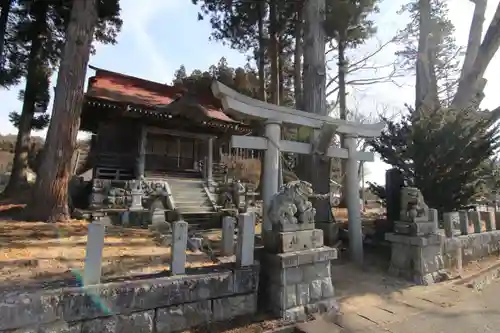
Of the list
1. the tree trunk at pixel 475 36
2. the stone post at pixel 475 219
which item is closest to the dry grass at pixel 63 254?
the stone post at pixel 475 219

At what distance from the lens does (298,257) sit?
379 cm

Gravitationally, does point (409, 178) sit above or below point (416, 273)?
above

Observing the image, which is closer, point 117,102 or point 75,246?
point 75,246

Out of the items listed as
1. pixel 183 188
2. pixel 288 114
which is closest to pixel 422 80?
pixel 288 114

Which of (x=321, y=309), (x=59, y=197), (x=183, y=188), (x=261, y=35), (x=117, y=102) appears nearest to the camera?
(x=321, y=309)

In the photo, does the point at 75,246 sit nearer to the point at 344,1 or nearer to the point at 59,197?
the point at 59,197

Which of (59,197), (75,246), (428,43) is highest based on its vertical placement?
(428,43)

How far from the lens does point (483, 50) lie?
9992 mm

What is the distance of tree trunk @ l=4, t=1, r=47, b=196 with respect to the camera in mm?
13312

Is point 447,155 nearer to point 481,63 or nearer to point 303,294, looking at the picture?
point 481,63

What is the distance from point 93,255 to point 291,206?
232cm

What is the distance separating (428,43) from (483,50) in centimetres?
174

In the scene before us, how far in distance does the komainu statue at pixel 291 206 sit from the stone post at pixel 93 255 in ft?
6.67

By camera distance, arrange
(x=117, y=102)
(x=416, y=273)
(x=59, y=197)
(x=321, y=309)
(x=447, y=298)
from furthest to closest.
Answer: (x=117, y=102), (x=59, y=197), (x=416, y=273), (x=447, y=298), (x=321, y=309)
